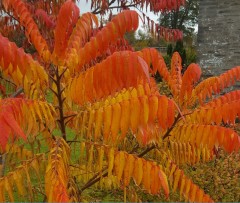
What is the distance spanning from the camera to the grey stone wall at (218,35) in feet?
32.4

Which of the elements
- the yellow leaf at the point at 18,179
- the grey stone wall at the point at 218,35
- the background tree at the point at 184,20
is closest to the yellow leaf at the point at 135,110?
the yellow leaf at the point at 18,179

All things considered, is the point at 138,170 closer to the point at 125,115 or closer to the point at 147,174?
the point at 147,174

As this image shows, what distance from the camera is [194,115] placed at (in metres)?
2.75

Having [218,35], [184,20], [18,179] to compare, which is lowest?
[18,179]

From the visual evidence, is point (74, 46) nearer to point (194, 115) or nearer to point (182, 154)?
point (194, 115)

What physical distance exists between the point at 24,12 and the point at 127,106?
3.38 ft

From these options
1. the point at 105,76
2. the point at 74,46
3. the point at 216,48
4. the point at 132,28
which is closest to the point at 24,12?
the point at 74,46

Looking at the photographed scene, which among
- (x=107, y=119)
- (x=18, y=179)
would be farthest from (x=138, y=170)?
(x=18, y=179)

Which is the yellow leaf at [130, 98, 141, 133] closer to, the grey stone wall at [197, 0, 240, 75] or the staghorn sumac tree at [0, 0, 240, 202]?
the staghorn sumac tree at [0, 0, 240, 202]

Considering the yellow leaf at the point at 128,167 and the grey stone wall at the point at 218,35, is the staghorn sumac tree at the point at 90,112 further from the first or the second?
the grey stone wall at the point at 218,35

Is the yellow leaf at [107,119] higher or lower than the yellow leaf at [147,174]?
higher

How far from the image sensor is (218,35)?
32.7 feet

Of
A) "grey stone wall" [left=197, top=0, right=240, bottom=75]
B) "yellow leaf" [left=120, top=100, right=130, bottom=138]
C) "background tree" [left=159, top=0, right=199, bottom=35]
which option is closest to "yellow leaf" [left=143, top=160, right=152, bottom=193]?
"yellow leaf" [left=120, top=100, right=130, bottom=138]

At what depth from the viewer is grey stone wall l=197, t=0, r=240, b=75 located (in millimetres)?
9867
